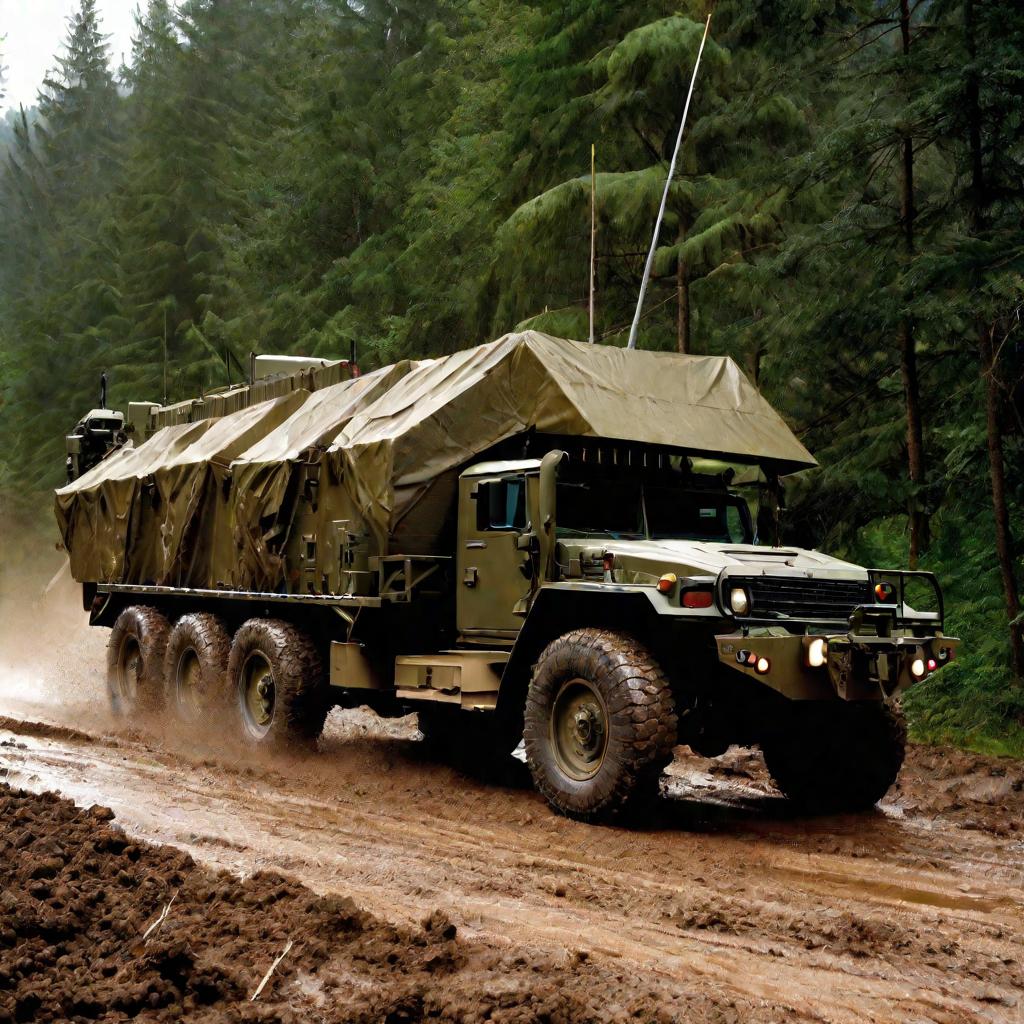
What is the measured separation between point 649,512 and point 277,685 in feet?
12.8

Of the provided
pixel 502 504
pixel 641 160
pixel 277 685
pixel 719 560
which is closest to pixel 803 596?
pixel 719 560

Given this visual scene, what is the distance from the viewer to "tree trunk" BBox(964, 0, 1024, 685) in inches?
482

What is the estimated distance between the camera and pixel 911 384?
14.1m

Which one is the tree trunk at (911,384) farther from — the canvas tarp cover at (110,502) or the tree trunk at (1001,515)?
the canvas tarp cover at (110,502)

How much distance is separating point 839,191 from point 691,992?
42.9ft

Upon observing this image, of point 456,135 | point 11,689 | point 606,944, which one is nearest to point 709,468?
point 606,944

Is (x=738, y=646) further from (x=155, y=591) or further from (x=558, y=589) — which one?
(x=155, y=591)

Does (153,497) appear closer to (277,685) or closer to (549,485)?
(277,685)

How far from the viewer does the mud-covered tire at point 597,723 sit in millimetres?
8031

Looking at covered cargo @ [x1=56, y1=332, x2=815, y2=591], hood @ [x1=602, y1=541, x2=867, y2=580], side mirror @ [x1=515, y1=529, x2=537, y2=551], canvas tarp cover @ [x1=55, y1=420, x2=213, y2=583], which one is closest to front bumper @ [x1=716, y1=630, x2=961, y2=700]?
hood @ [x1=602, y1=541, x2=867, y2=580]

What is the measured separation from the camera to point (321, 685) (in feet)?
38.3

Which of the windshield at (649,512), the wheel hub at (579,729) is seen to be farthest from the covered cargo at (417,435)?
the wheel hub at (579,729)

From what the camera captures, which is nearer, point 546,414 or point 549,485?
point 549,485

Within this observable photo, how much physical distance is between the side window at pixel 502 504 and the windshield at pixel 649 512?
0.34 meters
